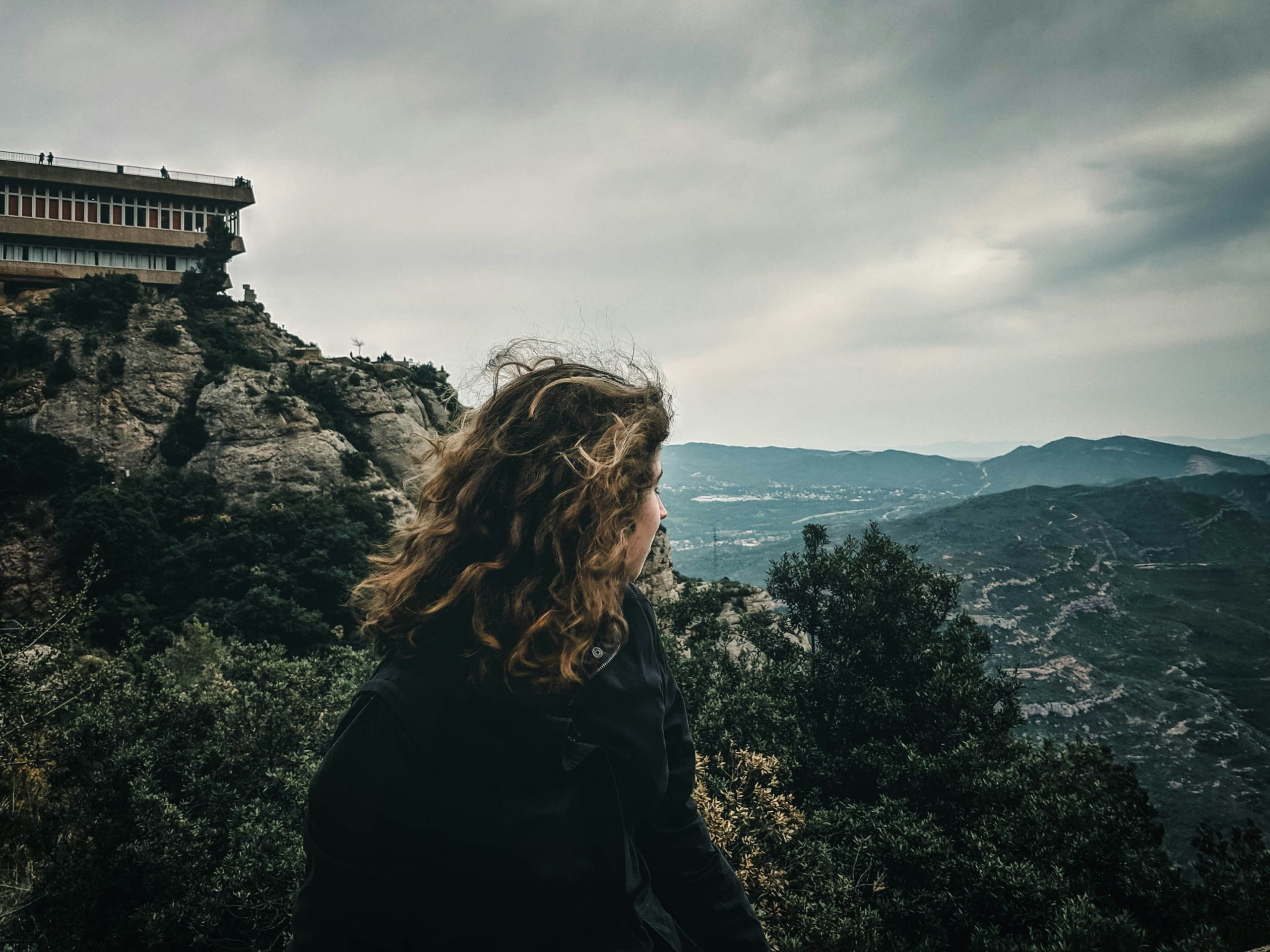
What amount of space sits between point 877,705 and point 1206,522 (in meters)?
169

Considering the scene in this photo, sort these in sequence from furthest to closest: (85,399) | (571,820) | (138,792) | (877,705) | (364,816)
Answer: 1. (85,399)
2. (877,705)
3. (138,792)
4. (571,820)
5. (364,816)

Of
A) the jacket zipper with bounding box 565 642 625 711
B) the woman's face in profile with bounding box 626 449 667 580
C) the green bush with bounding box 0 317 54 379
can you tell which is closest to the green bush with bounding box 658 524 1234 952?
the jacket zipper with bounding box 565 642 625 711

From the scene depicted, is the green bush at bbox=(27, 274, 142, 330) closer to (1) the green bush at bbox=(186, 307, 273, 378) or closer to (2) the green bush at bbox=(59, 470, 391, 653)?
(1) the green bush at bbox=(186, 307, 273, 378)

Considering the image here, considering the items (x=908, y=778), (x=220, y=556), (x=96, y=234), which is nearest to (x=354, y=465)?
(x=220, y=556)

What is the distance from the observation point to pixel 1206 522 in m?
129

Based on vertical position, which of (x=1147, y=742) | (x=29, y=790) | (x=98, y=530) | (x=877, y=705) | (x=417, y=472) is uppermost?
(x=417, y=472)

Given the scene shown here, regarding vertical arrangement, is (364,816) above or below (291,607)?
above

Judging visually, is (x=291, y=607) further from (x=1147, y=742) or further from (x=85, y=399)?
(x=1147, y=742)

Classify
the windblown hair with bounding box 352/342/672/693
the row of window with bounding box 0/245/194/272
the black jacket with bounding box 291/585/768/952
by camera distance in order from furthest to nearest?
the row of window with bounding box 0/245/194/272 → the windblown hair with bounding box 352/342/672/693 → the black jacket with bounding box 291/585/768/952

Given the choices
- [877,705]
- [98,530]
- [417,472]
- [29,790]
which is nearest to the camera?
[417,472]

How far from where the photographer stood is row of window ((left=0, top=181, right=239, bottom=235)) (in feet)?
124

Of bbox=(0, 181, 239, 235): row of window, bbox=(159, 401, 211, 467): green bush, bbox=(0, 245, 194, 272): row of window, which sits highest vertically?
bbox=(0, 181, 239, 235): row of window

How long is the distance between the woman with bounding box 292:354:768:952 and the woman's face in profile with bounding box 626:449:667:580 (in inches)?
0.5

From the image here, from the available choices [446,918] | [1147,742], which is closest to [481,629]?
[446,918]
